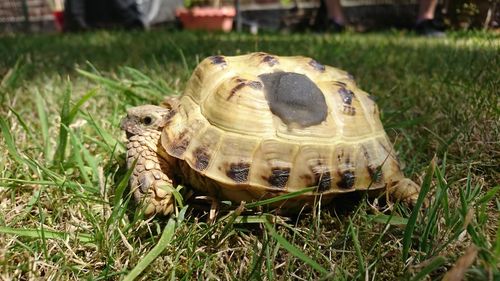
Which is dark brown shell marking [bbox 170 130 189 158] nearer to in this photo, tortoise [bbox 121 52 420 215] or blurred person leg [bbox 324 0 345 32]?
tortoise [bbox 121 52 420 215]

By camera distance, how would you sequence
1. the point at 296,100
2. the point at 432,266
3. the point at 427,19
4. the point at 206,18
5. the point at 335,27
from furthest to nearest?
the point at 206,18 → the point at 335,27 → the point at 427,19 → the point at 296,100 → the point at 432,266

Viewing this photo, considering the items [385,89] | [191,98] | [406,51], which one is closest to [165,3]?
[406,51]

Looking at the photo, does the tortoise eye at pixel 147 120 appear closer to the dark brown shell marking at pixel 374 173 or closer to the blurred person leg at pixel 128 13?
the dark brown shell marking at pixel 374 173

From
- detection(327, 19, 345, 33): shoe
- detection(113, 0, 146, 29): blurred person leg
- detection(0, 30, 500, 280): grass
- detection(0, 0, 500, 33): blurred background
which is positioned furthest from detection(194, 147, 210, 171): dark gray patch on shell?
detection(113, 0, 146, 29): blurred person leg

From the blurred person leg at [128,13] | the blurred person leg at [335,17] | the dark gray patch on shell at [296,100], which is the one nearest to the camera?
the dark gray patch on shell at [296,100]

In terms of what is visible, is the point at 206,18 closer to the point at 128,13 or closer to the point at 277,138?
the point at 128,13

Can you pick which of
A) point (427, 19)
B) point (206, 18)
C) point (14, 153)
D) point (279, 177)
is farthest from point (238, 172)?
point (206, 18)

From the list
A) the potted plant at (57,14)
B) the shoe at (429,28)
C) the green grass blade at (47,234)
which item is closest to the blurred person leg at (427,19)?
the shoe at (429,28)
